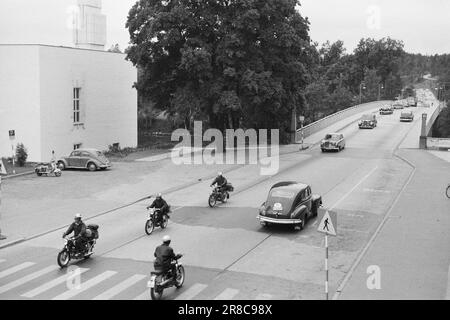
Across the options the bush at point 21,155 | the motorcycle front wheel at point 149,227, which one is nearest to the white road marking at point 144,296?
the motorcycle front wheel at point 149,227

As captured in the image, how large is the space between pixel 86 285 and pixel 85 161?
22691mm

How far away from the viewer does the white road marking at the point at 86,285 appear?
48.6 ft

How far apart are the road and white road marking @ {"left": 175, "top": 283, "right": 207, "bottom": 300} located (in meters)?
0.03

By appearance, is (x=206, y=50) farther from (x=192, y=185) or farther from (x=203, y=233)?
(x=203, y=233)

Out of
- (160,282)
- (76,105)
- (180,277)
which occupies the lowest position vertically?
(180,277)

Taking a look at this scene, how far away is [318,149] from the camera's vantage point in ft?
162

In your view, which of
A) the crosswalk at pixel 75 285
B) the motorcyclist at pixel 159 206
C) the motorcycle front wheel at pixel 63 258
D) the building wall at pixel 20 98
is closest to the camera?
the crosswalk at pixel 75 285

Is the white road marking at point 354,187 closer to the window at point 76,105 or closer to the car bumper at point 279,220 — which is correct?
the car bumper at point 279,220

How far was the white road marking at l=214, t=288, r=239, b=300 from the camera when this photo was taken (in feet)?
48.5

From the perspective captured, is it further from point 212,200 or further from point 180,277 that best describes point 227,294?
point 212,200

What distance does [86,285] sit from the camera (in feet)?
51.6

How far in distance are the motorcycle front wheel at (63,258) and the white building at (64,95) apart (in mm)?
Result: 26617
